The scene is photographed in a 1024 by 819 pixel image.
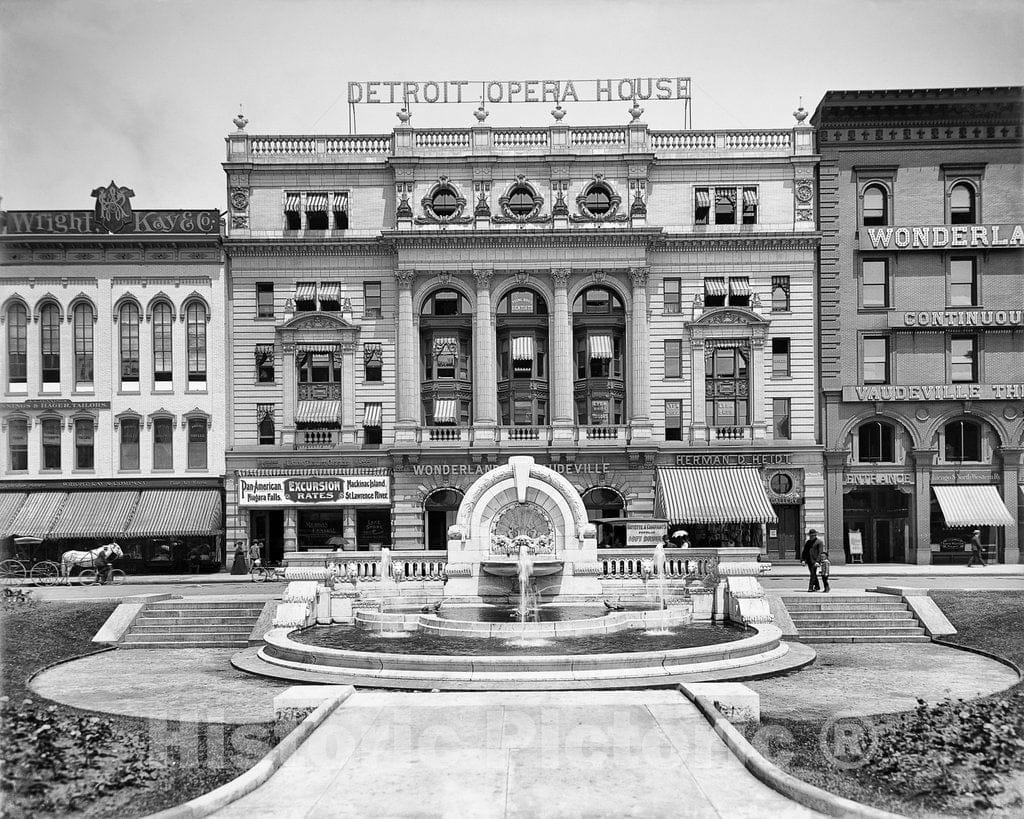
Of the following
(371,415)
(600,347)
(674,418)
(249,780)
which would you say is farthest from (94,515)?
(249,780)

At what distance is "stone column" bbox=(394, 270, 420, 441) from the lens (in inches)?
2108

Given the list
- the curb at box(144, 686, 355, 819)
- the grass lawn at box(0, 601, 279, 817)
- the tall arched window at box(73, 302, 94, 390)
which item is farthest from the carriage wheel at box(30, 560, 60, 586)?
the curb at box(144, 686, 355, 819)

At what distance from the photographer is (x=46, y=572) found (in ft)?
157

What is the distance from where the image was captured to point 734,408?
2144 inches

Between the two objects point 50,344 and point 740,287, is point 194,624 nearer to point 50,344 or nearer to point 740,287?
point 50,344

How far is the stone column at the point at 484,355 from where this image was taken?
53.6 metres

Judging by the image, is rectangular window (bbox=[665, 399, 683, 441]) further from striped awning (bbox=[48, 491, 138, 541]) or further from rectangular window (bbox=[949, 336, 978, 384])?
striped awning (bbox=[48, 491, 138, 541])

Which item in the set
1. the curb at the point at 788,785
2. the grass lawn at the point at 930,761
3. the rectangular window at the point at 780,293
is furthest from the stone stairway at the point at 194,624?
the rectangular window at the point at 780,293

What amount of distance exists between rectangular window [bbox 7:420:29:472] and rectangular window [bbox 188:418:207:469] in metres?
8.86

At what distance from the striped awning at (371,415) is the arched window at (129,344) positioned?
42.4ft

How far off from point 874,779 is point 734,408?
42615 mm

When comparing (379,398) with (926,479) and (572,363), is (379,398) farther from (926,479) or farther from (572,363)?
(926,479)

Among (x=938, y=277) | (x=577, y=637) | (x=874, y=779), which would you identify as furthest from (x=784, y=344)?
(x=874, y=779)

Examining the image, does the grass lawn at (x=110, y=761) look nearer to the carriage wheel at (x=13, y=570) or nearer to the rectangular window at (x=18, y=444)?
the carriage wheel at (x=13, y=570)
